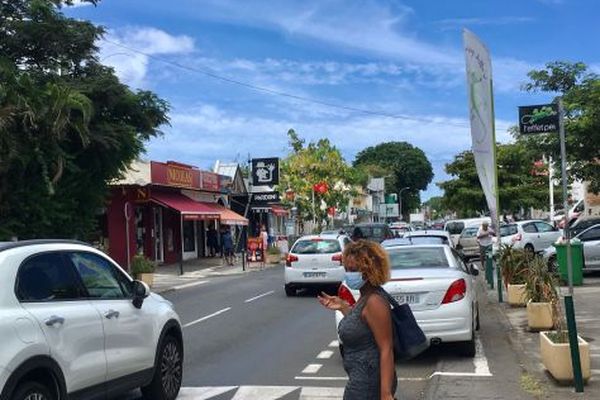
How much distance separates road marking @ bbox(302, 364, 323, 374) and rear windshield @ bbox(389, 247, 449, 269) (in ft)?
5.90

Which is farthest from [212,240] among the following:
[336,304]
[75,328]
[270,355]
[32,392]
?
[336,304]

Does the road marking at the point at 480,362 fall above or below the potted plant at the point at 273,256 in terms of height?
below

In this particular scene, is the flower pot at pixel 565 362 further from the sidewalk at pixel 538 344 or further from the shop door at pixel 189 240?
the shop door at pixel 189 240

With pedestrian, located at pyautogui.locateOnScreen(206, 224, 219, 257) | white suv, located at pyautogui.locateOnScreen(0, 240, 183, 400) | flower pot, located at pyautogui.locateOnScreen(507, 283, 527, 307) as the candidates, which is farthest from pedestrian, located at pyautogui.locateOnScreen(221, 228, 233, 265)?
white suv, located at pyautogui.locateOnScreen(0, 240, 183, 400)

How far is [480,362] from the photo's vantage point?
384 inches

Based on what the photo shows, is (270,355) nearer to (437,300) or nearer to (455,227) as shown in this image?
(437,300)

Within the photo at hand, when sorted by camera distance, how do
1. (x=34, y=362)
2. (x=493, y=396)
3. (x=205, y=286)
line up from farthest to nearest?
(x=205, y=286) → (x=493, y=396) → (x=34, y=362)

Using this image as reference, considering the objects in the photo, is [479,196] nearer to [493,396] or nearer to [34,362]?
[493,396]

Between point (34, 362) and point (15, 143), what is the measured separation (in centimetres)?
1338

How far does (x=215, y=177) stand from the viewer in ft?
135

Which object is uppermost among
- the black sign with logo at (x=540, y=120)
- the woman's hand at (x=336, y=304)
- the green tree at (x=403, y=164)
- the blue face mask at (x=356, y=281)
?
the green tree at (x=403, y=164)

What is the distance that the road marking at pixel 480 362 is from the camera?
9.05 m

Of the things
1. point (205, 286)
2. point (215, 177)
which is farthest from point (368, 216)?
point (205, 286)

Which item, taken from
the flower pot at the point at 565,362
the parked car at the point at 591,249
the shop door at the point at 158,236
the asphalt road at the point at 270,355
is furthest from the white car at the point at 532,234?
the flower pot at the point at 565,362
